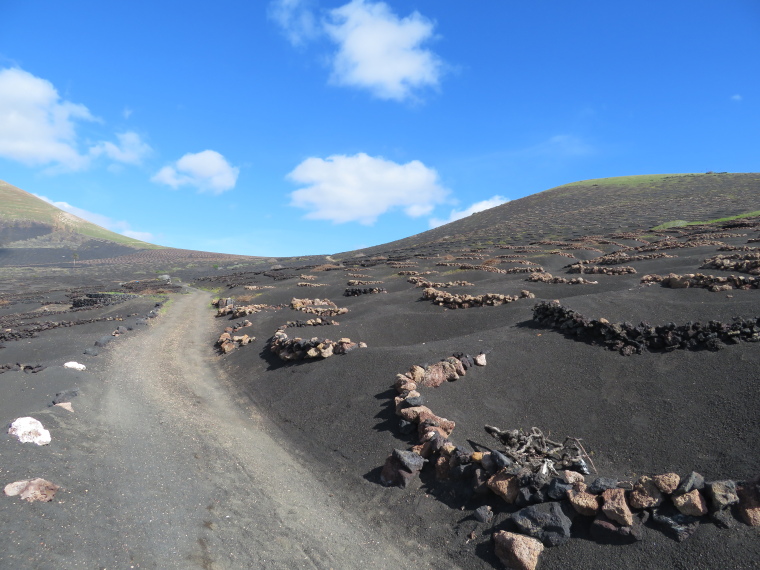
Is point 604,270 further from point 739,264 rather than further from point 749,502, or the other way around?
point 749,502

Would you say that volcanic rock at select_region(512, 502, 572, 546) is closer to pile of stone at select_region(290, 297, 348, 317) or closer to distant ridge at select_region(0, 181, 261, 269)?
pile of stone at select_region(290, 297, 348, 317)

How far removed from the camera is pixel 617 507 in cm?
539

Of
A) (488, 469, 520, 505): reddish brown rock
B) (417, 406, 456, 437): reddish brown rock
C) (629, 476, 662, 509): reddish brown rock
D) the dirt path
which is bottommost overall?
the dirt path

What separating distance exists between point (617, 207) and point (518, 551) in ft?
274

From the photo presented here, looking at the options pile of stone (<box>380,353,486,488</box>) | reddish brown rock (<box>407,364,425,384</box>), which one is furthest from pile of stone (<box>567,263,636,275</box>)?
reddish brown rock (<box>407,364,425,384</box>)

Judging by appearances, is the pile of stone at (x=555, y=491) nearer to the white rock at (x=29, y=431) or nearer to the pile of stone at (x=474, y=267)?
the white rock at (x=29, y=431)

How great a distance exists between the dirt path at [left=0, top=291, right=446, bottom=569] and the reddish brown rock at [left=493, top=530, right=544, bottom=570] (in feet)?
3.90

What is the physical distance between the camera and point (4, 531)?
205 inches

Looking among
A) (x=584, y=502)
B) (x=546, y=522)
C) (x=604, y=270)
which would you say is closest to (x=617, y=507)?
(x=584, y=502)

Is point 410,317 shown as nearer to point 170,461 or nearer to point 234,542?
point 170,461

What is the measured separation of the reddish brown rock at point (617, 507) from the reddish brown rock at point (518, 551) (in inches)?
42.9

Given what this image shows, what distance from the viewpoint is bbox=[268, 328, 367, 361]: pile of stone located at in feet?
44.8

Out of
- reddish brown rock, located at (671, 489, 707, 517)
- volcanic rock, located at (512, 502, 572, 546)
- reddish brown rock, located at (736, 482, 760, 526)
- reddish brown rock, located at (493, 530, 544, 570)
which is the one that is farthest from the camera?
volcanic rock, located at (512, 502, 572, 546)

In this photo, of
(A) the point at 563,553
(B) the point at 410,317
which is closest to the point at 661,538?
(A) the point at 563,553
